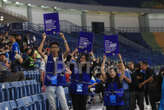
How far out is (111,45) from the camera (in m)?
10.7

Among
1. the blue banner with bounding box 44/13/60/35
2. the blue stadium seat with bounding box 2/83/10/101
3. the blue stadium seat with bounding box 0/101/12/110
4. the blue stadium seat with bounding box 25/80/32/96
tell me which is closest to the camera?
the blue stadium seat with bounding box 0/101/12/110

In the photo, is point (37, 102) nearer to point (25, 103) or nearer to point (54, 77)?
point (54, 77)

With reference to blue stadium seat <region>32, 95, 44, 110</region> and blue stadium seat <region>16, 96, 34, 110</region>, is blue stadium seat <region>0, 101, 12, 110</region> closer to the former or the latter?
blue stadium seat <region>16, 96, 34, 110</region>

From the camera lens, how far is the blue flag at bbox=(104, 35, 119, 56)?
1057 cm

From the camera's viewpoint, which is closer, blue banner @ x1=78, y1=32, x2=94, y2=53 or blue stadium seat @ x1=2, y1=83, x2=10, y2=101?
blue stadium seat @ x1=2, y1=83, x2=10, y2=101

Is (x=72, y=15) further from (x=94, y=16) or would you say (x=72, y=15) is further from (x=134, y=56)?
(x=134, y=56)

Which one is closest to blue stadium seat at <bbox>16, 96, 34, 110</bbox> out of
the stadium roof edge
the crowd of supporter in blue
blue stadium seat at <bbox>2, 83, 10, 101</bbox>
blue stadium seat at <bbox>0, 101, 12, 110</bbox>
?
the crowd of supporter in blue

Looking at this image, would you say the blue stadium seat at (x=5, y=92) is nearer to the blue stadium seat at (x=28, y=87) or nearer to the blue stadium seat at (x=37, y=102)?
the blue stadium seat at (x=37, y=102)

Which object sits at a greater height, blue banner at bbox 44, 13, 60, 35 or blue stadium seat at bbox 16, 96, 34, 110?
blue banner at bbox 44, 13, 60, 35

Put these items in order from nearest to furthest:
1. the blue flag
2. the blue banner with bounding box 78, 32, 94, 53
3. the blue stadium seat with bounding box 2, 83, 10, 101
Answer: the blue stadium seat with bounding box 2, 83, 10, 101 → the blue banner with bounding box 78, 32, 94, 53 → the blue flag

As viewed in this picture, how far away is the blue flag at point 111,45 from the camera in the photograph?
34.7 ft

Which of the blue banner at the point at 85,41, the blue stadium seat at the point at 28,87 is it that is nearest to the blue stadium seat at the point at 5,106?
the blue stadium seat at the point at 28,87

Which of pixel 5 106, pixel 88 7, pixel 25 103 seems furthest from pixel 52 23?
pixel 88 7

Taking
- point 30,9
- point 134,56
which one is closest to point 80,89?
point 134,56
